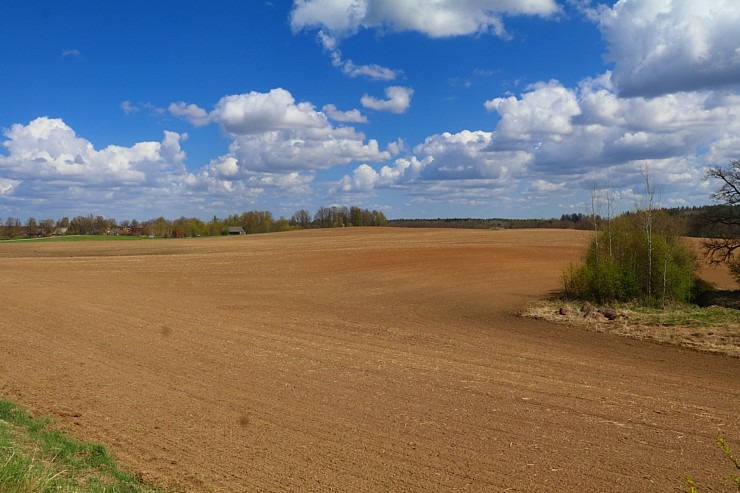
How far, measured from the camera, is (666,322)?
1933 cm

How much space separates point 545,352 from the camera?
15336mm

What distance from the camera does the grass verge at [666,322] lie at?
1598cm

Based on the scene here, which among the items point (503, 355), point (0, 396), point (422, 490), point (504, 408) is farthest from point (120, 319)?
point (422, 490)

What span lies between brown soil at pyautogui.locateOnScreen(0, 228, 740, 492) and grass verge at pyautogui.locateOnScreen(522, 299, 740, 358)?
79 cm

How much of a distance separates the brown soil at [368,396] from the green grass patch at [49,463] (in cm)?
39

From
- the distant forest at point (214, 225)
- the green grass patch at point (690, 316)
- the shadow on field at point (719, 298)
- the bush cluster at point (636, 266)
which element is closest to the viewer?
the green grass patch at point (690, 316)

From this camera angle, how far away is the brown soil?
7.64 m

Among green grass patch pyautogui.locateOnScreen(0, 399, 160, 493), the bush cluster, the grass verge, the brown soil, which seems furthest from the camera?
the bush cluster

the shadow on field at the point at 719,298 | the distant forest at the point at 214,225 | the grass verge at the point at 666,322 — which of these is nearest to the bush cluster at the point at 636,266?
the shadow on field at the point at 719,298

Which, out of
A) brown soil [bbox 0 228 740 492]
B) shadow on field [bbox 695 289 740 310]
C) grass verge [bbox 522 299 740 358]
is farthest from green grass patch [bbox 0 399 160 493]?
shadow on field [bbox 695 289 740 310]

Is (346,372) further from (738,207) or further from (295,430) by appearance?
(738,207)

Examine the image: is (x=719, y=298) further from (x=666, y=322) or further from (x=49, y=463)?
(x=49, y=463)

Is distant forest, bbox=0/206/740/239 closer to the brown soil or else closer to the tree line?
the tree line

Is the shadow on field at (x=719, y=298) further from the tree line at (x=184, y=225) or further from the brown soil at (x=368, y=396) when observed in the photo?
the tree line at (x=184, y=225)
